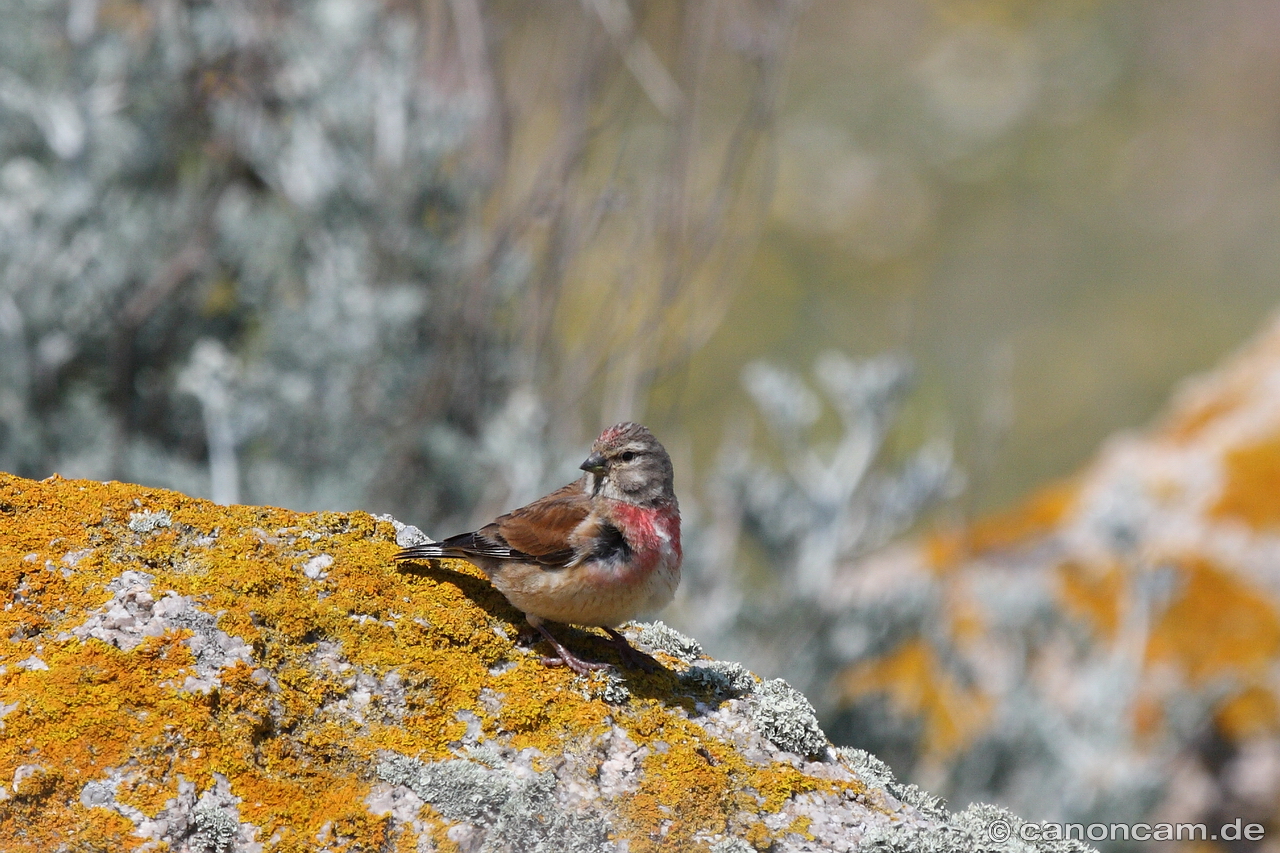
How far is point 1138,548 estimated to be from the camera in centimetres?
647

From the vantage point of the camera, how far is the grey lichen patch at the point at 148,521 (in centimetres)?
298

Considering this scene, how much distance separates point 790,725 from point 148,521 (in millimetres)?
1619

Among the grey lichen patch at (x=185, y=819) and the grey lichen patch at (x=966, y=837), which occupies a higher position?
the grey lichen patch at (x=966, y=837)

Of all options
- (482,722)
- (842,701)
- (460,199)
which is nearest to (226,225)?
(460,199)

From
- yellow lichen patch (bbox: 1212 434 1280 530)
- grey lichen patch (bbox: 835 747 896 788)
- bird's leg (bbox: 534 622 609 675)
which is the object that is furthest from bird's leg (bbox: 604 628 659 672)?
yellow lichen patch (bbox: 1212 434 1280 530)

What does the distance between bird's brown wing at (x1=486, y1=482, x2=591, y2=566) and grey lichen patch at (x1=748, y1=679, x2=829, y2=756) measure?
0.63 metres

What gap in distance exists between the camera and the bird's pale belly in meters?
3.13

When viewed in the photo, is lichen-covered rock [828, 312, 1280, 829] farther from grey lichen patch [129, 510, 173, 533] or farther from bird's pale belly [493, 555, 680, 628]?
grey lichen patch [129, 510, 173, 533]

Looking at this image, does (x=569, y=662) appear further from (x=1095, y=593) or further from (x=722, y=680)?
(x=1095, y=593)

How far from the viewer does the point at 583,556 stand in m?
3.24

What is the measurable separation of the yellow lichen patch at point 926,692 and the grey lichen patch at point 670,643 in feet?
11.1

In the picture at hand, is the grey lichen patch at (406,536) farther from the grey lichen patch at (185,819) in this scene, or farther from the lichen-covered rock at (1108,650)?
the lichen-covered rock at (1108,650)

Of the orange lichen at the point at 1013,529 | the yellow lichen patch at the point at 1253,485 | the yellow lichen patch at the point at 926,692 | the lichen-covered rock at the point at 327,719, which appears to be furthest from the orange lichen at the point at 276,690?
the yellow lichen patch at the point at 1253,485

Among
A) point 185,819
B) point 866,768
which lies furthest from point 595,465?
point 185,819
